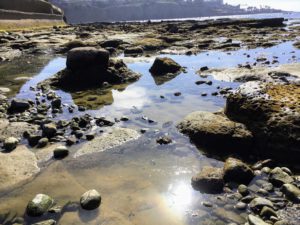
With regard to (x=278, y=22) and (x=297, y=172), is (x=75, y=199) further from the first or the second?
(x=278, y=22)

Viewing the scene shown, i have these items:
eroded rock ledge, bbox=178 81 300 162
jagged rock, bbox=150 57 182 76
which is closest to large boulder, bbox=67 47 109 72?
jagged rock, bbox=150 57 182 76

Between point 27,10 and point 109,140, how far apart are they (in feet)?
209

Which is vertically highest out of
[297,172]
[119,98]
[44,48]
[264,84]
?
[264,84]

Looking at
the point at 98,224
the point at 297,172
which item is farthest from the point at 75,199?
the point at 297,172

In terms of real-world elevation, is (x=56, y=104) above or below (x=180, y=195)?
below

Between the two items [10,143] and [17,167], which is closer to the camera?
[17,167]

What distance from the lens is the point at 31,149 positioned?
27.7 ft

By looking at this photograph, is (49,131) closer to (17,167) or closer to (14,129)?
(14,129)

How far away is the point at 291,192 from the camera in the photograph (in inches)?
233

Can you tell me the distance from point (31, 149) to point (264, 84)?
638 cm

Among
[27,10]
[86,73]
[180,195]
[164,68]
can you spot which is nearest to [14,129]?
[180,195]

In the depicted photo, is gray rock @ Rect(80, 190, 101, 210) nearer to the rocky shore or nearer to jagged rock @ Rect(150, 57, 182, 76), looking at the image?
the rocky shore

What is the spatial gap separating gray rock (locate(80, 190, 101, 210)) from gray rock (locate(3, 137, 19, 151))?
3.29m

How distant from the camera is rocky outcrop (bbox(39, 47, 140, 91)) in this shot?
15.7 metres
